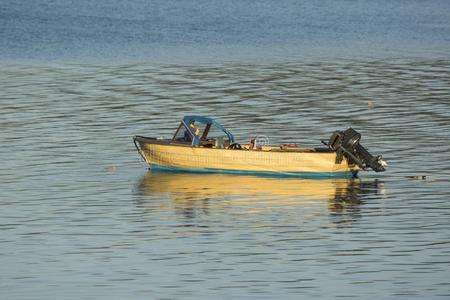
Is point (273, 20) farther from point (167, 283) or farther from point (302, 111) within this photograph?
point (167, 283)

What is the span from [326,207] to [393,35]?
89.1 meters

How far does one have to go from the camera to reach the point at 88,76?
99.7 m

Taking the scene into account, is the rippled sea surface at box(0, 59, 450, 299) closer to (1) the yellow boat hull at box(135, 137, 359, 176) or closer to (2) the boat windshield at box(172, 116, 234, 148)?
(1) the yellow boat hull at box(135, 137, 359, 176)

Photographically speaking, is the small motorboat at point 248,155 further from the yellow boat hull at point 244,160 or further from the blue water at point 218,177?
the blue water at point 218,177

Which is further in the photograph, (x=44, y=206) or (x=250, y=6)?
(x=250, y=6)

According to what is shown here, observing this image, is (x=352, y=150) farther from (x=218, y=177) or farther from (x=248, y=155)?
(x=218, y=177)

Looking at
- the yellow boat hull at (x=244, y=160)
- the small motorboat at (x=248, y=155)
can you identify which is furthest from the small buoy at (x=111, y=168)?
the yellow boat hull at (x=244, y=160)

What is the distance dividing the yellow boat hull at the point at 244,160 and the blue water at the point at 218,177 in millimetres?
506

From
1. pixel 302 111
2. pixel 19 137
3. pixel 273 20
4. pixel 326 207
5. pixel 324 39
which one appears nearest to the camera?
pixel 326 207

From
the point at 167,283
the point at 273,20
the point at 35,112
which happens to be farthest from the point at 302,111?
the point at 273,20

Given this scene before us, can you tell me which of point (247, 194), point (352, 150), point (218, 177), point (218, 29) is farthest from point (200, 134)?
point (218, 29)

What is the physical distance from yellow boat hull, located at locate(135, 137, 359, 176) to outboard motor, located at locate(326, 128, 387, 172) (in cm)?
35

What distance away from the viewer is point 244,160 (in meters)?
60.0

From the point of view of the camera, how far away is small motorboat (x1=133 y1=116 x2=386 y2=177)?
2304 inches
